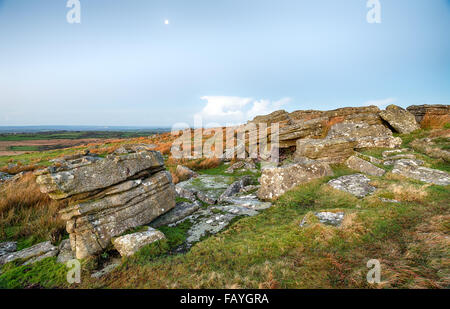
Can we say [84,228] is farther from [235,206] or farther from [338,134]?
[338,134]

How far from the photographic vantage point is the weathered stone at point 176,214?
676 cm

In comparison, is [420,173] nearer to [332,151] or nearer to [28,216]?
[332,151]

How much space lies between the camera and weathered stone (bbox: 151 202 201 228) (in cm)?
676

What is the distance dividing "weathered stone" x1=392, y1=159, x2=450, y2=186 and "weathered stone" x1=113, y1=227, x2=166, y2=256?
415 inches

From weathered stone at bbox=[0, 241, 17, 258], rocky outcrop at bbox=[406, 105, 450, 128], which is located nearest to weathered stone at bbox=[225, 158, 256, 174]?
weathered stone at bbox=[0, 241, 17, 258]

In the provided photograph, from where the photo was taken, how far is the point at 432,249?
11.8 feet

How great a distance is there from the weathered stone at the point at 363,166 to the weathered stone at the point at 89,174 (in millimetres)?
10285

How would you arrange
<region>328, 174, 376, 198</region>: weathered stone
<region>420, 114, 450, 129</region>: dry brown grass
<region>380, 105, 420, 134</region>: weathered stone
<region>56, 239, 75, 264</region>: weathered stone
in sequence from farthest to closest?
<region>420, 114, 450, 129</region>: dry brown grass → <region>380, 105, 420, 134</region>: weathered stone → <region>328, 174, 376, 198</region>: weathered stone → <region>56, 239, 75, 264</region>: weathered stone

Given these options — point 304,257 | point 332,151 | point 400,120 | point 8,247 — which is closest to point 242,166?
point 332,151

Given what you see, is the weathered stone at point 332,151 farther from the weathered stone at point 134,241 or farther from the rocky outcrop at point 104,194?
the weathered stone at point 134,241

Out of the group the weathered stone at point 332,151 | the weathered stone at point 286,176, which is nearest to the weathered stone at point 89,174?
the weathered stone at point 286,176

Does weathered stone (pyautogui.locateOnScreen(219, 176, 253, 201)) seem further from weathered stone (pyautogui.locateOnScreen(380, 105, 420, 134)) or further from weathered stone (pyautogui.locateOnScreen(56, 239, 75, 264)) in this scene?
weathered stone (pyautogui.locateOnScreen(380, 105, 420, 134))
